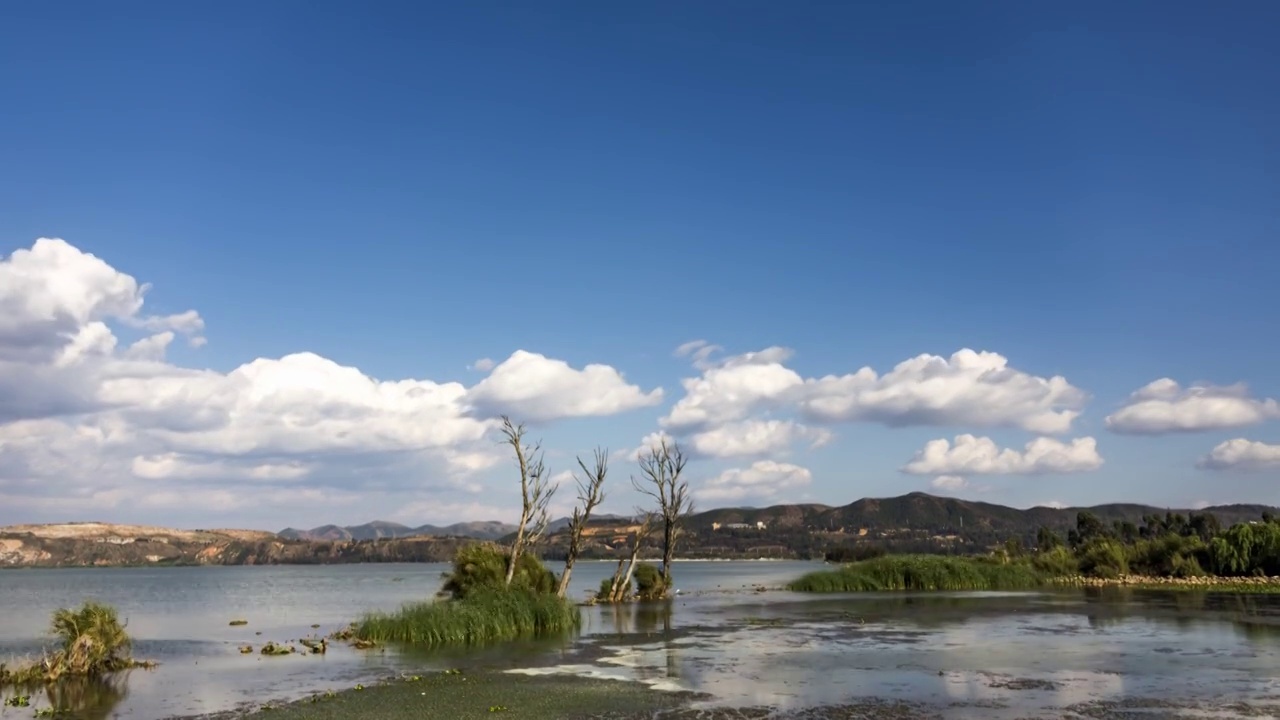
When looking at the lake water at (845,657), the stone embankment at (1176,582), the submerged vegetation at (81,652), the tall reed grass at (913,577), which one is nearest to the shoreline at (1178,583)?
the stone embankment at (1176,582)

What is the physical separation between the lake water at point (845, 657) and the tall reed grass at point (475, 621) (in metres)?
1.96

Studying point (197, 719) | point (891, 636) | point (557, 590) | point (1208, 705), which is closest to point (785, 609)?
point (557, 590)

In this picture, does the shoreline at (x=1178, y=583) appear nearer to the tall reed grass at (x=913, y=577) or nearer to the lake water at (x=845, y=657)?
the tall reed grass at (x=913, y=577)

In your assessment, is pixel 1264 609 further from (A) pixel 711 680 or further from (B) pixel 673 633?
(A) pixel 711 680

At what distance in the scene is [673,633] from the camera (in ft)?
110

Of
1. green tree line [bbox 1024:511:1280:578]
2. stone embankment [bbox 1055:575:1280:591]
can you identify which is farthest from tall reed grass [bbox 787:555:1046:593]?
green tree line [bbox 1024:511:1280:578]

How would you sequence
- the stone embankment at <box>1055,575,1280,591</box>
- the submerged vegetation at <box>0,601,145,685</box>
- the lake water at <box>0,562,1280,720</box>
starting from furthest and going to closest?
the stone embankment at <box>1055,575,1280,591</box> → the submerged vegetation at <box>0,601,145,685</box> → the lake water at <box>0,562,1280,720</box>

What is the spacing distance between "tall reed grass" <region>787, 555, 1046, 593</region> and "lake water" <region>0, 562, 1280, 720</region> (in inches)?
553

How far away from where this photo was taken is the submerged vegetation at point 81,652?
22.4 m

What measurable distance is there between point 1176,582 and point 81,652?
61.0 m

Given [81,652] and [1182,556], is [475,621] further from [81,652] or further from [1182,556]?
[1182,556]

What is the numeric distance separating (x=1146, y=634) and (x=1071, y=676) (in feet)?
36.9

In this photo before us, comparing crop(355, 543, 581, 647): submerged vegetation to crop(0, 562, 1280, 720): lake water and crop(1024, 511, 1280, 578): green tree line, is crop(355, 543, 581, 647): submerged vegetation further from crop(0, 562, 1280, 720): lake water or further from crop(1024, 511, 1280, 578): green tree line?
crop(1024, 511, 1280, 578): green tree line

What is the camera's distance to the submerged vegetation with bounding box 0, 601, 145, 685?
22.4m
